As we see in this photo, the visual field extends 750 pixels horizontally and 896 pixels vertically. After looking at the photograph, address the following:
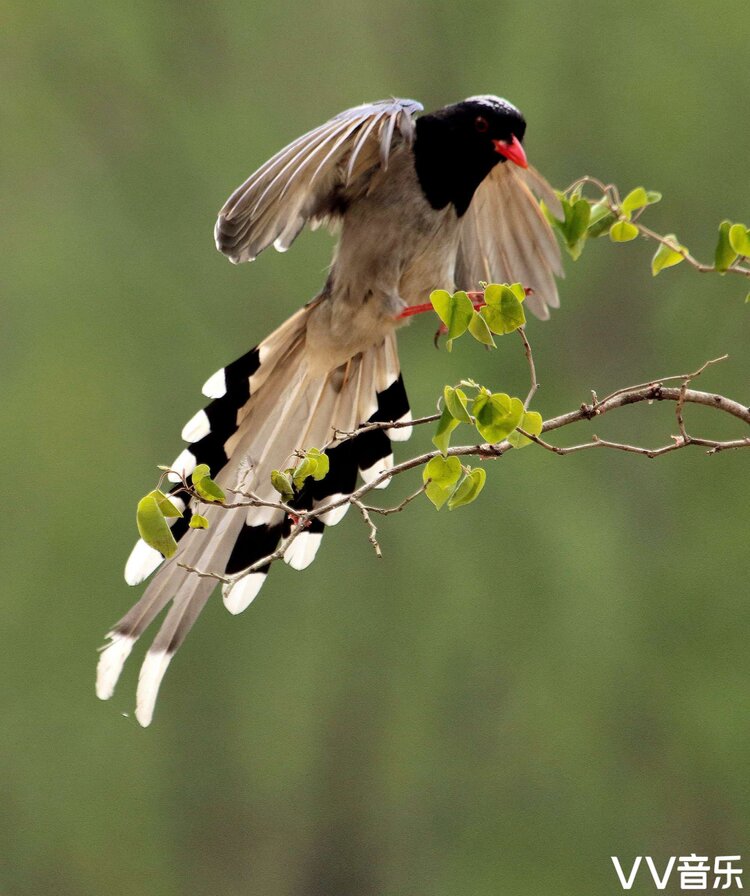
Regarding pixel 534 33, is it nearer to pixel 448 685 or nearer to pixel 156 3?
pixel 156 3

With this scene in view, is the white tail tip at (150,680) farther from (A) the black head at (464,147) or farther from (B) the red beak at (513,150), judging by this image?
(B) the red beak at (513,150)

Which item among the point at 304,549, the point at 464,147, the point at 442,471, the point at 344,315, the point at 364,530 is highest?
the point at 364,530

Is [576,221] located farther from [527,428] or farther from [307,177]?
[307,177]

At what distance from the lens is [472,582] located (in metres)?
4.52

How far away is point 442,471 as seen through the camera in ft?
3.64

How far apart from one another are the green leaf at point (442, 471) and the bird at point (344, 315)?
528mm

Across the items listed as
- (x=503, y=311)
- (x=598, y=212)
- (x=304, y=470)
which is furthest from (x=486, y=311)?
(x=598, y=212)

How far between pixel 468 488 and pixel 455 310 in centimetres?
17

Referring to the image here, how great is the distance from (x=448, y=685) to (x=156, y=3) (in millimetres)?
2904

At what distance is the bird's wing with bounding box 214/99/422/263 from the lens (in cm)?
145

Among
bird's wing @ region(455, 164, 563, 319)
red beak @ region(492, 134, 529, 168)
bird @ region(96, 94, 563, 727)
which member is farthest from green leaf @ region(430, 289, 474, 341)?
bird's wing @ region(455, 164, 563, 319)

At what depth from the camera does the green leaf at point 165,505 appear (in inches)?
43.8

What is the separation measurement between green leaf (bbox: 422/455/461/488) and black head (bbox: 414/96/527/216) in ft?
2.43

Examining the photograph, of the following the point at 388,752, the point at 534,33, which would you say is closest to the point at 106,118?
the point at 534,33
